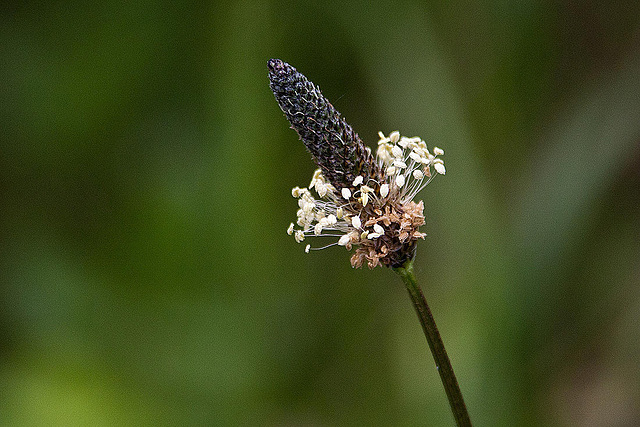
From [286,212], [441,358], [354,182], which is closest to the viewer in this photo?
[441,358]

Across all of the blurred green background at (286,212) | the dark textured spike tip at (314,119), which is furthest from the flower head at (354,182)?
the blurred green background at (286,212)

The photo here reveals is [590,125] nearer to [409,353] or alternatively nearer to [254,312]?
[409,353]

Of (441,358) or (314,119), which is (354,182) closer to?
(314,119)

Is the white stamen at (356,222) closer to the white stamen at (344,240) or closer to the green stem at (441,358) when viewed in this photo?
the white stamen at (344,240)

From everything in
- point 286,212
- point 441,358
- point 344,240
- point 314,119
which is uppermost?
point 286,212

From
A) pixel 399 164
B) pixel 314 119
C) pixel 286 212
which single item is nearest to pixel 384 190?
pixel 399 164

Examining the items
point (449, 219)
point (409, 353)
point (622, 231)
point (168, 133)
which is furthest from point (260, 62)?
point (622, 231)
